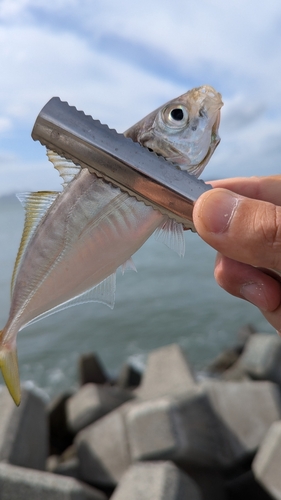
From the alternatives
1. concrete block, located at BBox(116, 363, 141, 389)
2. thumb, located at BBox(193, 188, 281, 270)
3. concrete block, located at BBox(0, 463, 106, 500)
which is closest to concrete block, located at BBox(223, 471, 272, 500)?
concrete block, located at BBox(0, 463, 106, 500)

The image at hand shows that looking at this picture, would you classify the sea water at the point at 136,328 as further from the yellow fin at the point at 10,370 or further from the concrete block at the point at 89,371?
the yellow fin at the point at 10,370

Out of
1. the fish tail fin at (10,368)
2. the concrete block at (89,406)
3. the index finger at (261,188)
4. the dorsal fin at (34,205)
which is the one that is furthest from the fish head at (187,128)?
the concrete block at (89,406)

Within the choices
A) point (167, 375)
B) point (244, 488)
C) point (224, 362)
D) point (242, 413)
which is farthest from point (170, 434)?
point (224, 362)

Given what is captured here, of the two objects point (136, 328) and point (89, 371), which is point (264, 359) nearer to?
point (89, 371)

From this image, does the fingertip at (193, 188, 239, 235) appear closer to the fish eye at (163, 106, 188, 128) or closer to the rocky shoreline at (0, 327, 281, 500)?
the fish eye at (163, 106, 188, 128)

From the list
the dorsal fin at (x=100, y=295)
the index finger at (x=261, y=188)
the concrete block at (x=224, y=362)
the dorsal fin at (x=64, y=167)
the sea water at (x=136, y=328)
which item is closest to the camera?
the dorsal fin at (x=64, y=167)

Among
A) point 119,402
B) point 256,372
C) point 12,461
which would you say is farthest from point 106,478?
point 256,372
